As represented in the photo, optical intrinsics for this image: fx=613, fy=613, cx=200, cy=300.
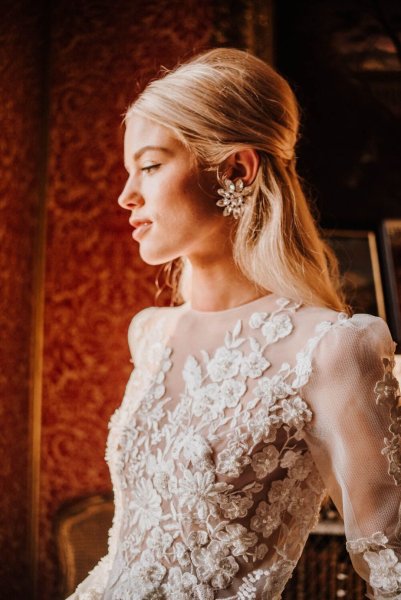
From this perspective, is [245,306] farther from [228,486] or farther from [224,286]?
[228,486]

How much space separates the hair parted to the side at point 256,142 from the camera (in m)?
1.49

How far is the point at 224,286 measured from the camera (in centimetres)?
159

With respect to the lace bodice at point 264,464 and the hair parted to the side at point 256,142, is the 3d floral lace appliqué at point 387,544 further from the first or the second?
the hair parted to the side at point 256,142

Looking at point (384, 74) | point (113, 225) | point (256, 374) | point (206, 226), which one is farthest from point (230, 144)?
point (384, 74)

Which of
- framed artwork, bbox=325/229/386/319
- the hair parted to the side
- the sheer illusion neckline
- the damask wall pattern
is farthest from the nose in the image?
framed artwork, bbox=325/229/386/319

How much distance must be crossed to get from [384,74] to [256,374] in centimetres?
163

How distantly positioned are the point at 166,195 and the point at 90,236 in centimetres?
94

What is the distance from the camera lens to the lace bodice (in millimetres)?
1244

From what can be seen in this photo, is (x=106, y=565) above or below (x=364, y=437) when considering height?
below

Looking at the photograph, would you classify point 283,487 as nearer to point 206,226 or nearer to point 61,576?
point 206,226

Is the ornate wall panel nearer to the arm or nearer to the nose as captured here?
the arm

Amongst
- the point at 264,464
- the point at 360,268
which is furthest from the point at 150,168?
the point at 360,268

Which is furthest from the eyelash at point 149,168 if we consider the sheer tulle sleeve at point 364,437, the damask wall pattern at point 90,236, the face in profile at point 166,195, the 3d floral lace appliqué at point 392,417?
the damask wall pattern at point 90,236

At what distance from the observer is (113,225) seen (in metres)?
2.35
